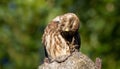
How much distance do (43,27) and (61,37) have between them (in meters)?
4.85

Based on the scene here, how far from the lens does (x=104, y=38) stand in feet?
25.2

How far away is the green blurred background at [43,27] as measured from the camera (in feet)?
24.9

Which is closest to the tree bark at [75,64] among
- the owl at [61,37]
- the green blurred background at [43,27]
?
the owl at [61,37]

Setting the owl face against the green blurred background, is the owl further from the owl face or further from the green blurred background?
the green blurred background

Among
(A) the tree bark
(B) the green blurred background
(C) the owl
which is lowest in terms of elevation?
(B) the green blurred background

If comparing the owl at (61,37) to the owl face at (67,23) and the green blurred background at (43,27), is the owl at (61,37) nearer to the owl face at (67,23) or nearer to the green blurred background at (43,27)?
the owl face at (67,23)

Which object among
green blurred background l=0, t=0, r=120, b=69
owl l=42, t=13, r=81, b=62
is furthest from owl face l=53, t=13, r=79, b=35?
green blurred background l=0, t=0, r=120, b=69

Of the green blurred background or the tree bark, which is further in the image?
the green blurred background

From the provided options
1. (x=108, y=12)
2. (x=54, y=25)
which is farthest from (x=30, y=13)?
(x=54, y=25)

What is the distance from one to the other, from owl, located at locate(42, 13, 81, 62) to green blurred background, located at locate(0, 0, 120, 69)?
432 cm

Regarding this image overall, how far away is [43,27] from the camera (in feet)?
25.6

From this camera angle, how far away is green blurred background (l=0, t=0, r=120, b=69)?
24.9 ft

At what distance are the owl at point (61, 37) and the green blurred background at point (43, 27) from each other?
4.32m

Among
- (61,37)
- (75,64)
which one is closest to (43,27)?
(61,37)
